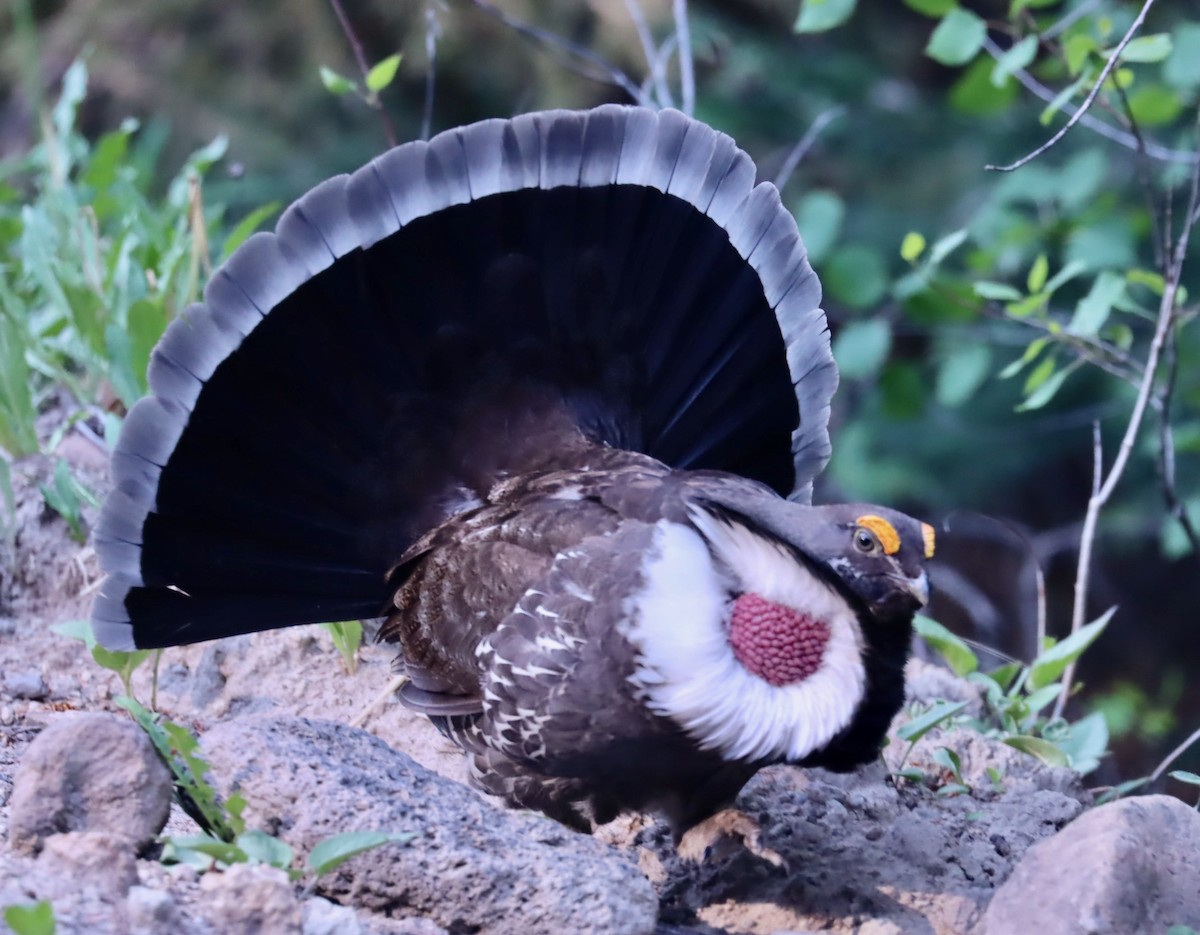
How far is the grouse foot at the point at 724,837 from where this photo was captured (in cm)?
319

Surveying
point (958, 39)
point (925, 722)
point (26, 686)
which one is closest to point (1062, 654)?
point (925, 722)

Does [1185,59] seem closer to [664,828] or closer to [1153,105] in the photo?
[1153,105]

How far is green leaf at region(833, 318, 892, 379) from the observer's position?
596cm

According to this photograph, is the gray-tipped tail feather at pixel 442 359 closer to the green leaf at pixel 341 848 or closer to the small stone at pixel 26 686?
the small stone at pixel 26 686

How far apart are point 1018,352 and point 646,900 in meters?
5.00

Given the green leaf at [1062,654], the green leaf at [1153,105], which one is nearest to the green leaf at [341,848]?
the green leaf at [1062,654]

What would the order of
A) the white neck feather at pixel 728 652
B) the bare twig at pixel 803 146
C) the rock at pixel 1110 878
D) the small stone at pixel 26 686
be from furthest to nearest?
the bare twig at pixel 803 146
the small stone at pixel 26 686
the white neck feather at pixel 728 652
the rock at pixel 1110 878

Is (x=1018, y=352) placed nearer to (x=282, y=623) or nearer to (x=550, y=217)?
(x=550, y=217)

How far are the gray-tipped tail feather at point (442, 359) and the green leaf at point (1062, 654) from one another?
904 millimetres

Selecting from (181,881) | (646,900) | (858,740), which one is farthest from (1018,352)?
(181,881)

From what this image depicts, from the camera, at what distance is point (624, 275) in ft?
11.9

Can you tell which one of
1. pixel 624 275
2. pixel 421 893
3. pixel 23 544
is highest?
pixel 624 275

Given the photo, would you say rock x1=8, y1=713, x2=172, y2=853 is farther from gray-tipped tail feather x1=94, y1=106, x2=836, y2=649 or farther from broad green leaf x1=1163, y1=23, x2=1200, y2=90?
broad green leaf x1=1163, y1=23, x2=1200, y2=90

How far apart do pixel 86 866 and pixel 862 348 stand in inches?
171
